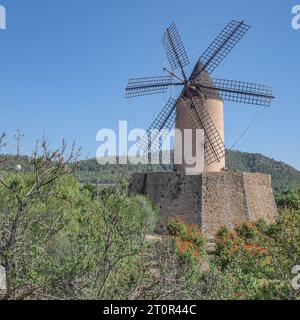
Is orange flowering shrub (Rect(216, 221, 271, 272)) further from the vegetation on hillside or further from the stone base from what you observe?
the vegetation on hillside

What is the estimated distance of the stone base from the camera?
50.5 feet

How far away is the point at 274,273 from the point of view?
6.75 m

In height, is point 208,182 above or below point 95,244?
above

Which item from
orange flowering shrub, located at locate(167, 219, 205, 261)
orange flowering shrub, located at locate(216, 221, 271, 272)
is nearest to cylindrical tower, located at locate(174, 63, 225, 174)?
orange flowering shrub, located at locate(167, 219, 205, 261)

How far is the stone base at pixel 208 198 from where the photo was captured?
15383 mm

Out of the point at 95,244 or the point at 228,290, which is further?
the point at 228,290

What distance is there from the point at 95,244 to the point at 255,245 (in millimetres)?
8904

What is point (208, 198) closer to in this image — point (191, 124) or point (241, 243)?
point (191, 124)

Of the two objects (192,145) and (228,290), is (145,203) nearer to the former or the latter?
(192,145)

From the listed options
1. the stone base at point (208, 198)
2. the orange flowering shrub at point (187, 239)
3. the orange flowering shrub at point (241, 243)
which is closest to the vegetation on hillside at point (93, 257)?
the orange flowering shrub at point (241, 243)

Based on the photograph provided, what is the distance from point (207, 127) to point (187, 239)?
4.12 m

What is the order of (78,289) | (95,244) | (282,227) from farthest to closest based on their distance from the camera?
(282,227)
(95,244)
(78,289)
